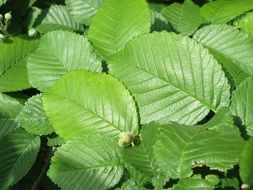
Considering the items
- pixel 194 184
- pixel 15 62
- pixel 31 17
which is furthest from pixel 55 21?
pixel 194 184

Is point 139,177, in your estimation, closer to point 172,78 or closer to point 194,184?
point 194,184

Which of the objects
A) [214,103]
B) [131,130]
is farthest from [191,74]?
[131,130]

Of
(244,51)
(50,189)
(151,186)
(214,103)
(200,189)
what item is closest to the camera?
(200,189)

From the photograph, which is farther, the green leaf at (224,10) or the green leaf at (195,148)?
the green leaf at (224,10)

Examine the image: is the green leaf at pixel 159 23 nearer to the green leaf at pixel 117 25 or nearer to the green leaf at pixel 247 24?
the green leaf at pixel 117 25

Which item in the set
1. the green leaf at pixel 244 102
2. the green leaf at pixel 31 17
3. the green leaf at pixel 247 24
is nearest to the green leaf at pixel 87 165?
the green leaf at pixel 244 102

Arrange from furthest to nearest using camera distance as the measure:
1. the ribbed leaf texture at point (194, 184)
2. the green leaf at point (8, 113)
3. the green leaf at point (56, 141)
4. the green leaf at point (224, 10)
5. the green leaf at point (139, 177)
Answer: the green leaf at point (224, 10) → the green leaf at point (8, 113) → the green leaf at point (56, 141) → the green leaf at point (139, 177) → the ribbed leaf texture at point (194, 184)

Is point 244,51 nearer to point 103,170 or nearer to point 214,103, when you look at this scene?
point 214,103
